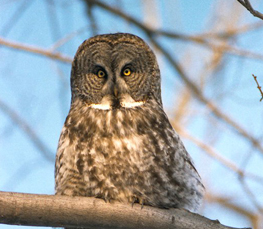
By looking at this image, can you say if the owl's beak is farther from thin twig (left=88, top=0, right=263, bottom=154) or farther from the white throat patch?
thin twig (left=88, top=0, right=263, bottom=154)

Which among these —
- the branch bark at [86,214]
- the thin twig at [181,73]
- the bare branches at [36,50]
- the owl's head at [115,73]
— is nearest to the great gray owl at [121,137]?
the owl's head at [115,73]

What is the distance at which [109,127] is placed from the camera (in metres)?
3.15

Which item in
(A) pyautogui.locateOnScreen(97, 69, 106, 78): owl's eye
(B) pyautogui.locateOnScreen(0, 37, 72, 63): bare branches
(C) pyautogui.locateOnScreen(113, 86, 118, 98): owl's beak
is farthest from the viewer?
(B) pyautogui.locateOnScreen(0, 37, 72, 63): bare branches

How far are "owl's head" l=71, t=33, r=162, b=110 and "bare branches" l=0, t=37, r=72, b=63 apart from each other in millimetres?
813

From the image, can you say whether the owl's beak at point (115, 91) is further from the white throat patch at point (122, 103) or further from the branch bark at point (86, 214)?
the branch bark at point (86, 214)

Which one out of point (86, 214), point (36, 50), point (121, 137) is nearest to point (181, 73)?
point (36, 50)

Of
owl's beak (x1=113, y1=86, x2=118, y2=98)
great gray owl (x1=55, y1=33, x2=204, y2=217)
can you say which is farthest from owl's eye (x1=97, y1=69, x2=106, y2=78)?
owl's beak (x1=113, y1=86, x2=118, y2=98)

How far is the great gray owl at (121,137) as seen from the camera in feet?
9.76

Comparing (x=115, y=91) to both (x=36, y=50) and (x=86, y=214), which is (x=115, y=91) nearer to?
(x=86, y=214)

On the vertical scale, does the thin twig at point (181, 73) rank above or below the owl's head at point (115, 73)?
above

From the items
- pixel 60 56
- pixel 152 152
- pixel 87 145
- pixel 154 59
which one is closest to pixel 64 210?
pixel 87 145

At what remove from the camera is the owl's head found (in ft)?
11.4

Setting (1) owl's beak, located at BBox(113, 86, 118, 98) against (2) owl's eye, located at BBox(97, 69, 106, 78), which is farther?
(2) owl's eye, located at BBox(97, 69, 106, 78)

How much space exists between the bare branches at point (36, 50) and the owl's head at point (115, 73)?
0.81 m
